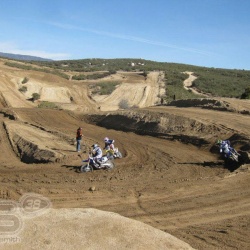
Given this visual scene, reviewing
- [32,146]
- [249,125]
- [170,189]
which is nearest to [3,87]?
[32,146]

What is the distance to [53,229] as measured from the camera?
8789mm

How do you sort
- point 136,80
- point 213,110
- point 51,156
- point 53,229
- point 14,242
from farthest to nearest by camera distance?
point 136,80 < point 213,110 < point 51,156 < point 53,229 < point 14,242

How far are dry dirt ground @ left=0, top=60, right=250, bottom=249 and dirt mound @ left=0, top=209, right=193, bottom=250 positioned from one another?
1.87 m

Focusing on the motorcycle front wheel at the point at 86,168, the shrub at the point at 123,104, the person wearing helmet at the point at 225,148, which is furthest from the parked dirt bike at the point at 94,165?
the shrub at the point at 123,104

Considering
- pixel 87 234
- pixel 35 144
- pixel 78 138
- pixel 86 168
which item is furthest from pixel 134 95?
pixel 87 234

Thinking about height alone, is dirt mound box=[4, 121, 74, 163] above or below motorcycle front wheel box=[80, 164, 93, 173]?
below

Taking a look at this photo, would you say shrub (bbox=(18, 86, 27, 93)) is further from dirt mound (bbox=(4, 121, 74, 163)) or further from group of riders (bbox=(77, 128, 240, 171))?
group of riders (bbox=(77, 128, 240, 171))

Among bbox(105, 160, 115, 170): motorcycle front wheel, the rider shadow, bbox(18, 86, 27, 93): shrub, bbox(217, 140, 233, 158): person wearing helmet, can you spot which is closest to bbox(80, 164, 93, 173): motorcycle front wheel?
the rider shadow

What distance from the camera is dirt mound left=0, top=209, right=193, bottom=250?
8.25 m

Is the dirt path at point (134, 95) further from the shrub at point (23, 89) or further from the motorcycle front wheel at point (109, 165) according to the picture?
the motorcycle front wheel at point (109, 165)

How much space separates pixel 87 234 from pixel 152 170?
31.8 feet

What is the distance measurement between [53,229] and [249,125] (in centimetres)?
1852

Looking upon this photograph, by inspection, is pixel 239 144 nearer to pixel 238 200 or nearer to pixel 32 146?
pixel 238 200

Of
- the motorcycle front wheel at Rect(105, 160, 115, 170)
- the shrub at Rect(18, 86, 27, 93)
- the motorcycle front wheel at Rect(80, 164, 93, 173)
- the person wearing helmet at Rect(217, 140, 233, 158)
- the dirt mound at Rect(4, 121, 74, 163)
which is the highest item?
the person wearing helmet at Rect(217, 140, 233, 158)
